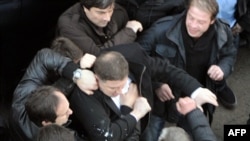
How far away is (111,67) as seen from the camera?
8.74 ft

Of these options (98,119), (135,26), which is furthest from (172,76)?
(98,119)

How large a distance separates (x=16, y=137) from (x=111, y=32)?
3.24 ft

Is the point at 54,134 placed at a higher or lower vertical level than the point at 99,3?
lower

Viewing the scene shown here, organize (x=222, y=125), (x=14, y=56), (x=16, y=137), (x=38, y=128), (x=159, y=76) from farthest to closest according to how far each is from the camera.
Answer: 1. (x=222, y=125)
2. (x=14, y=56)
3. (x=159, y=76)
4. (x=16, y=137)
5. (x=38, y=128)

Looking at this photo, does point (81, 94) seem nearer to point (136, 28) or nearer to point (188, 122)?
point (188, 122)

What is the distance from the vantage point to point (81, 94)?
2736 mm

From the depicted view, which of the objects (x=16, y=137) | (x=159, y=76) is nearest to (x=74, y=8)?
(x=159, y=76)

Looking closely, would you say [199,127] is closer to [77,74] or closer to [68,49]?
[77,74]

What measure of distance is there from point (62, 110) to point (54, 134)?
0.26 metres

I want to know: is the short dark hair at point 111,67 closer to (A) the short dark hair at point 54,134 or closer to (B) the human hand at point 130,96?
(B) the human hand at point 130,96

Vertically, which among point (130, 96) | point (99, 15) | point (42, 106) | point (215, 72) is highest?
point (99, 15)

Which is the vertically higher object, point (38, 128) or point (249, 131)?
point (38, 128)

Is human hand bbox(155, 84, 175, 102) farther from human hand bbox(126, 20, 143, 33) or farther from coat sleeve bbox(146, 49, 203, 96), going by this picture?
human hand bbox(126, 20, 143, 33)

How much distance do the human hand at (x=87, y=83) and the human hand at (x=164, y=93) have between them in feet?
2.04
